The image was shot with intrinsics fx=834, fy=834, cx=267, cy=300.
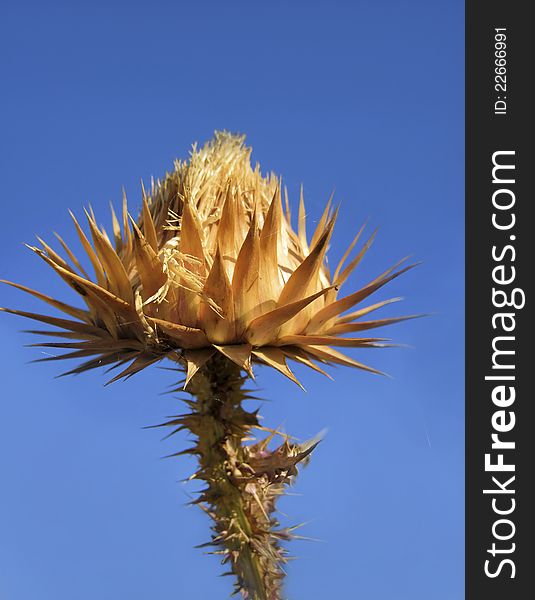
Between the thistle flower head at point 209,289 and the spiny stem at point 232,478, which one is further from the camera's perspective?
the spiny stem at point 232,478

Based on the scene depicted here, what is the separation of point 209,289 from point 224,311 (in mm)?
182

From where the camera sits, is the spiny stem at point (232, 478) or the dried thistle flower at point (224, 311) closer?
the dried thistle flower at point (224, 311)

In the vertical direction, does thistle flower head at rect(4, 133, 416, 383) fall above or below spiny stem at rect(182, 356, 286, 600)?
above

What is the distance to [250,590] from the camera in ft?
21.1

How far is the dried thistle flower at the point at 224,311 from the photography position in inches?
225

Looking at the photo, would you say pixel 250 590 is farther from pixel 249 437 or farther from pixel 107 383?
pixel 107 383

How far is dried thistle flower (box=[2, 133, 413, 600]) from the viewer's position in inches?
225

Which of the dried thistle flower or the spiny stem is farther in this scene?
the spiny stem

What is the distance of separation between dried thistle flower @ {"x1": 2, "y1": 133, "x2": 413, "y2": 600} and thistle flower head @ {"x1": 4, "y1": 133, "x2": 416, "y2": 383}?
0.4 inches

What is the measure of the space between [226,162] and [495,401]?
3.18m

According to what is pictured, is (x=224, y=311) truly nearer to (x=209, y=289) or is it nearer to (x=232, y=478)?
(x=209, y=289)

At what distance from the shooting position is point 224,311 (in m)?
5.67

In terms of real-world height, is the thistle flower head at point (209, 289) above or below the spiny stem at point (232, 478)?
above

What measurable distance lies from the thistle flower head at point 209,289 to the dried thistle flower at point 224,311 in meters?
0.01
